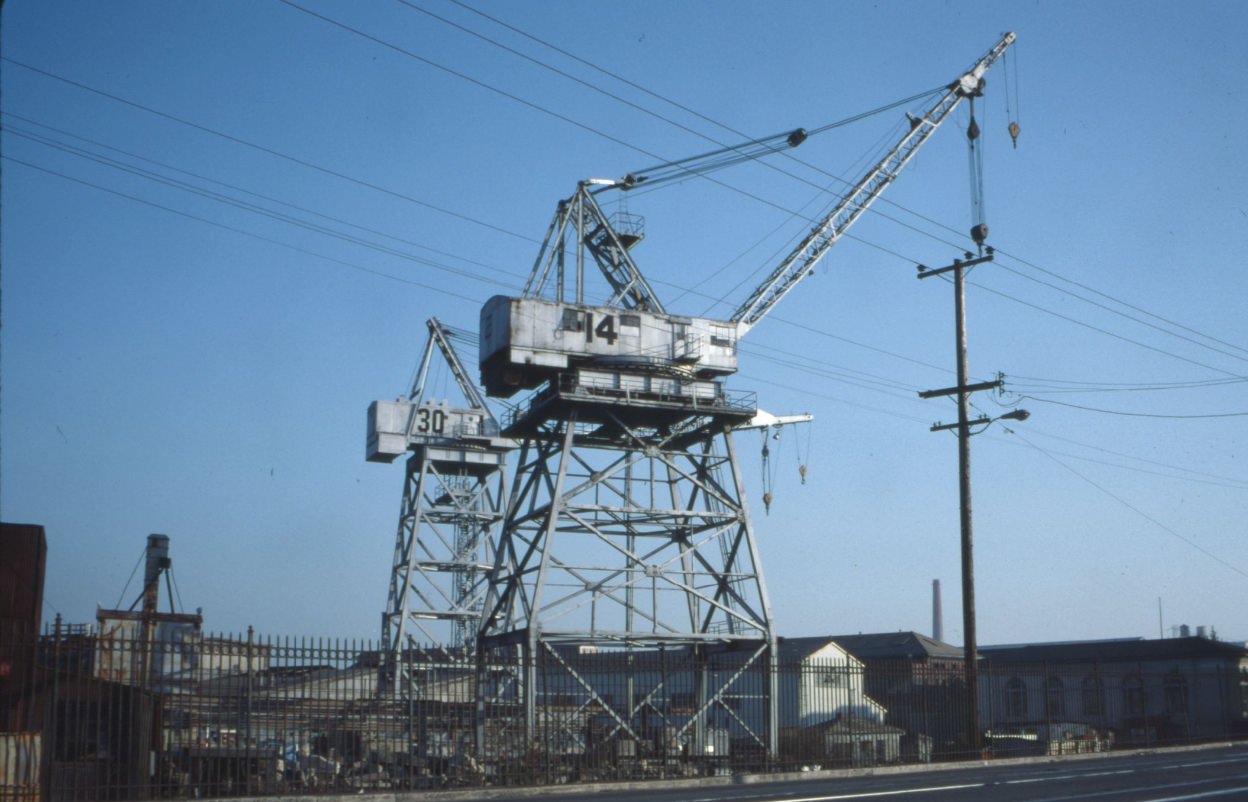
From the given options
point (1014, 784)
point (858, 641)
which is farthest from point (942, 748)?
point (858, 641)

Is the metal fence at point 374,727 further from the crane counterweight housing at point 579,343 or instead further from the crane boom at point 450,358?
the crane boom at point 450,358

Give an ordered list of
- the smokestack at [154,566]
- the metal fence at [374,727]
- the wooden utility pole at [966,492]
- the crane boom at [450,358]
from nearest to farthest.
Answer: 1. the metal fence at [374,727]
2. the wooden utility pole at [966,492]
3. the smokestack at [154,566]
4. the crane boom at [450,358]

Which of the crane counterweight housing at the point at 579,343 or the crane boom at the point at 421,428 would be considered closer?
the crane counterweight housing at the point at 579,343

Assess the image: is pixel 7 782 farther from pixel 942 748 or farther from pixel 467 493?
pixel 467 493

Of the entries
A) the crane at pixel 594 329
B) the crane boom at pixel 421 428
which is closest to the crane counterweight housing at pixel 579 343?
the crane at pixel 594 329

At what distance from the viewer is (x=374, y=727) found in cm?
3145

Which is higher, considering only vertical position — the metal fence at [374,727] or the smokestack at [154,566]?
the smokestack at [154,566]

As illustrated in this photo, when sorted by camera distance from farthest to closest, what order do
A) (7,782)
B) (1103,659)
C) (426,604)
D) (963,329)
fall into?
(1103,659) < (426,604) < (963,329) < (7,782)

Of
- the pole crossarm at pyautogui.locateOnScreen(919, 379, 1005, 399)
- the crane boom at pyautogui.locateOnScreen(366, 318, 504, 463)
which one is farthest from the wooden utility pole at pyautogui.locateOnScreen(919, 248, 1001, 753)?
the crane boom at pyautogui.locateOnScreen(366, 318, 504, 463)

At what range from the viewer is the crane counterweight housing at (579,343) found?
4091 centimetres

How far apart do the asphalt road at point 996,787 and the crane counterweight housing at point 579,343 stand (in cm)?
1568

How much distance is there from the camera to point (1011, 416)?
39844 millimetres

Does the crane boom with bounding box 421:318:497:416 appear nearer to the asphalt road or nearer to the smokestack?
the smokestack

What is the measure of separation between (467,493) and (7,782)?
47.2 m
